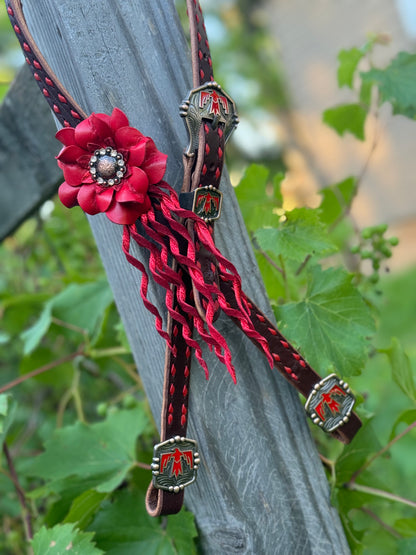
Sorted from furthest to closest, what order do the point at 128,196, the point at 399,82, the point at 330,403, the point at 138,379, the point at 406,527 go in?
1. the point at 138,379
2. the point at 399,82
3. the point at 406,527
4. the point at 330,403
5. the point at 128,196

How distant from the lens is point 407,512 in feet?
6.28

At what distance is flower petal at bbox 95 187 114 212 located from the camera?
0.53m

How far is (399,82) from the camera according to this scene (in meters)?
0.96

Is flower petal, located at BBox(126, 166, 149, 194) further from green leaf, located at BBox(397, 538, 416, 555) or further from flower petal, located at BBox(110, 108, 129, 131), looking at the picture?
green leaf, located at BBox(397, 538, 416, 555)

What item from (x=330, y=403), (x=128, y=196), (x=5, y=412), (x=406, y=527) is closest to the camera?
(x=128, y=196)

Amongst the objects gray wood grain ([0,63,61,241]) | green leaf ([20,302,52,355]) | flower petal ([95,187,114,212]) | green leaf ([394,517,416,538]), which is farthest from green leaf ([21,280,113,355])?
green leaf ([394,517,416,538])

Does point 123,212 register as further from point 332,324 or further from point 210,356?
point 332,324

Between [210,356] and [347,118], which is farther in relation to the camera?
[347,118]

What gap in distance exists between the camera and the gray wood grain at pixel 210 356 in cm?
59

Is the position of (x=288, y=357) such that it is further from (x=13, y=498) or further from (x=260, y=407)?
(x=13, y=498)

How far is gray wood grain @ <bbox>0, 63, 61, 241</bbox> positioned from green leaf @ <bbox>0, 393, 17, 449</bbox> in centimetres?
37

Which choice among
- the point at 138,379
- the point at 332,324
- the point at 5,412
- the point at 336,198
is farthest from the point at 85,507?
the point at 336,198

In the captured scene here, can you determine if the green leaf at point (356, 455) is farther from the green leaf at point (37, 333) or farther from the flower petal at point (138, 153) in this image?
the green leaf at point (37, 333)

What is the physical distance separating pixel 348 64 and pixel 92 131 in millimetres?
742
